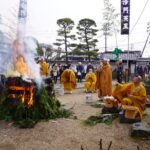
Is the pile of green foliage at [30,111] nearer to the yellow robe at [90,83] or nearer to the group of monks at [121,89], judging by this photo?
the group of monks at [121,89]

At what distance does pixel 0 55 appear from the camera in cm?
1096

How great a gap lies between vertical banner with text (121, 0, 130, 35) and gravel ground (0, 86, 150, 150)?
515 inches

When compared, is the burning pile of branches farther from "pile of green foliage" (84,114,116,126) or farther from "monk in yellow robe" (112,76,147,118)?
"monk in yellow robe" (112,76,147,118)

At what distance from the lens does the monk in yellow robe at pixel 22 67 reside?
34.8ft

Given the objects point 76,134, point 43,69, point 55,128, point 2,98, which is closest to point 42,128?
point 55,128

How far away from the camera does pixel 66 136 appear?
8781 mm

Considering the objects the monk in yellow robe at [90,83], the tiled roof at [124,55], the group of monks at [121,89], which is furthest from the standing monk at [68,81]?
the tiled roof at [124,55]

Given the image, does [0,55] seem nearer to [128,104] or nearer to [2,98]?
[2,98]

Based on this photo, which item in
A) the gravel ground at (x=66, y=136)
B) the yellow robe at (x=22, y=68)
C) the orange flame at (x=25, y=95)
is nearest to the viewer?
the gravel ground at (x=66, y=136)

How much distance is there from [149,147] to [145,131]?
0.64 metres

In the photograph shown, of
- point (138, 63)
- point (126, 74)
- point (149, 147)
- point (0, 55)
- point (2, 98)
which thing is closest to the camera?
point (149, 147)

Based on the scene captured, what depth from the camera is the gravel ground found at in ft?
26.4

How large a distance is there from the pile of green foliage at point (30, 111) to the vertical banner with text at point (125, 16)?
41.6 feet

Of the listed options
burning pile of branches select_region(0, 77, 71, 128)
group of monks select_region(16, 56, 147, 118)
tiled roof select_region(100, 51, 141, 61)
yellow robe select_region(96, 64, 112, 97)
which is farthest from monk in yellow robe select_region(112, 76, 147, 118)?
tiled roof select_region(100, 51, 141, 61)
